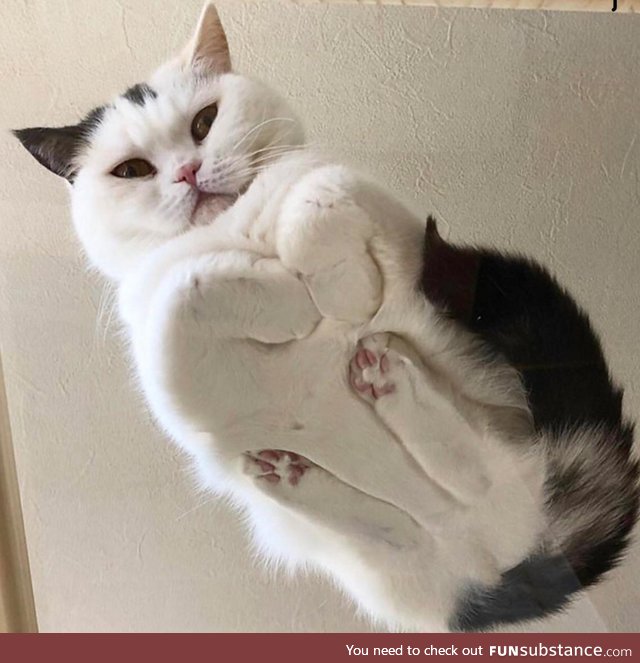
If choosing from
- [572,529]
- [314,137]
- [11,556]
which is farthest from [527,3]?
[11,556]

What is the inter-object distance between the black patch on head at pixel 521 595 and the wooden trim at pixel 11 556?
1.52 ft

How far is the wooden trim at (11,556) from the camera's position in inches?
30.3

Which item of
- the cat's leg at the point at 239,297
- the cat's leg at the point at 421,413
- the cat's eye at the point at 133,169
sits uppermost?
the cat's eye at the point at 133,169

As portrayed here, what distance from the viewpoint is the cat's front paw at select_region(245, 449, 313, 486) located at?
1.76 feet

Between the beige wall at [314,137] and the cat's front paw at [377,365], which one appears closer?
the cat's front paw at [377,365]

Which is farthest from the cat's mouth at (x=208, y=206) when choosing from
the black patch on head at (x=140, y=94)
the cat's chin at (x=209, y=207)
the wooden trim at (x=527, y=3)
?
the wooden trim at (x=527, y=3)

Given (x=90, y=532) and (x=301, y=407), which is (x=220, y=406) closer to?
(x=301, y=407)

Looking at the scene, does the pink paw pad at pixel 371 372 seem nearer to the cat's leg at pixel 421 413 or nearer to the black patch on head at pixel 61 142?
the cat's leg at pixel 421 413

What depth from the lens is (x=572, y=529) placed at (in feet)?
1.87

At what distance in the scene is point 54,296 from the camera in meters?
0.72

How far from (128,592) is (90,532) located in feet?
0.25

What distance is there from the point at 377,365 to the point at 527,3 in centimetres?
45

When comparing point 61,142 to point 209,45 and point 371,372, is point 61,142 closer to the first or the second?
point 209,45
